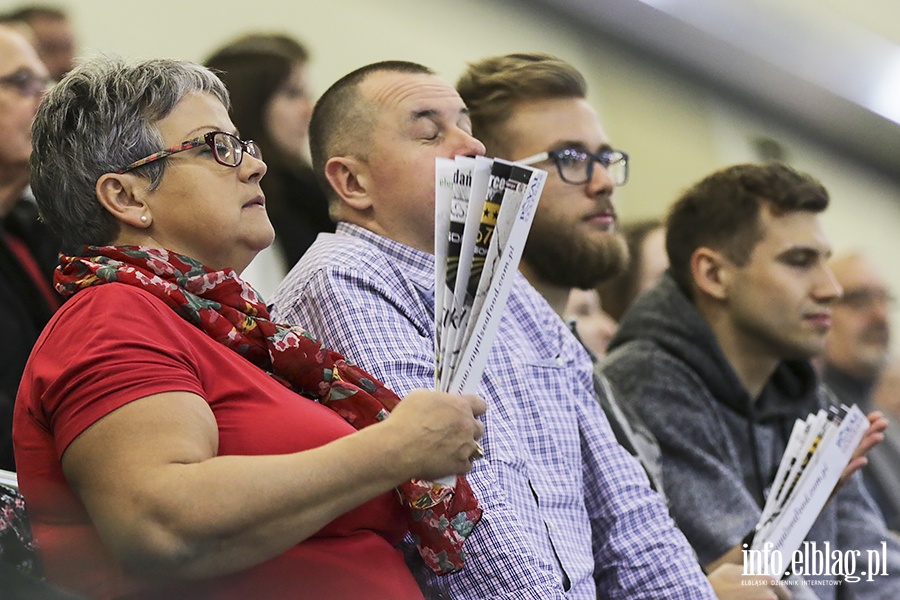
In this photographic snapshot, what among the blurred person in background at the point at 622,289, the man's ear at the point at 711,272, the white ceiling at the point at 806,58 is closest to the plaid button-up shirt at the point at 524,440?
the man's ear at the point at 711,272

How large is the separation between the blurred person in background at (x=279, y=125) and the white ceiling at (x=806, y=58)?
2881mm

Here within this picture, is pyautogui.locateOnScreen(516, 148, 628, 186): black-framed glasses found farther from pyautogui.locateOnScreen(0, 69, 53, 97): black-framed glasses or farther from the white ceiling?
the white ceiling

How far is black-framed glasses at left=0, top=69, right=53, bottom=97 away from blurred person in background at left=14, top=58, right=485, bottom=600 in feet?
3.18

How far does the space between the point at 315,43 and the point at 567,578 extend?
293 centimetres

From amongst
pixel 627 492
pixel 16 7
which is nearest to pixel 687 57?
pixel 16 7

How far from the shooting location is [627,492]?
94.9 inches

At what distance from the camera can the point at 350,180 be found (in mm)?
2373

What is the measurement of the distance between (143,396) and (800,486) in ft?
5.30

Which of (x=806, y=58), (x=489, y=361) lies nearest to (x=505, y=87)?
(x=489, y=361)

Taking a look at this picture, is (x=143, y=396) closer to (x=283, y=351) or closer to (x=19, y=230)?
(x=283, y=351)


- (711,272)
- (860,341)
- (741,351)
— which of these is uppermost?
(711,272)

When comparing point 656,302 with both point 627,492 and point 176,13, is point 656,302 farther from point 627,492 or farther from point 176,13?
point 176,13

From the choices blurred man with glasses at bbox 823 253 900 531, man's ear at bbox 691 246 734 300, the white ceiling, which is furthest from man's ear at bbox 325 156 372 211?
the white ceiling

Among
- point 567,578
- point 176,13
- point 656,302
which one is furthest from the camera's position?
point 176,13
